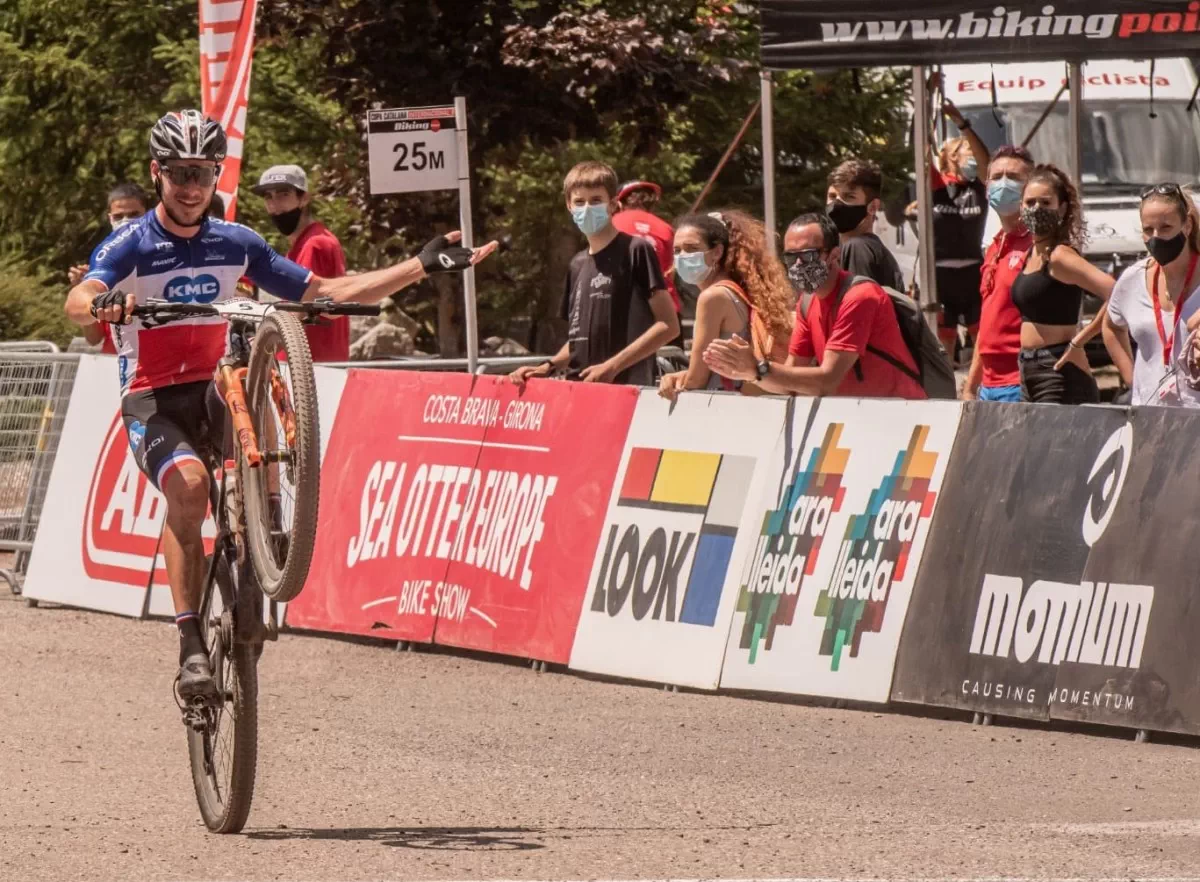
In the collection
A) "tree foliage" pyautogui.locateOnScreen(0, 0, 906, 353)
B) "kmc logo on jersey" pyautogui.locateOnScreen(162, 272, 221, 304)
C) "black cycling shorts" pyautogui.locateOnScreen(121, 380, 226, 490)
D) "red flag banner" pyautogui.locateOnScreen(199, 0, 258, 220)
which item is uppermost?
"tree foliage" pyautogui.locateOnScreen(0, 0, 906, 353)

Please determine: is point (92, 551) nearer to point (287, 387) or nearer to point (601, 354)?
point (601, 354)

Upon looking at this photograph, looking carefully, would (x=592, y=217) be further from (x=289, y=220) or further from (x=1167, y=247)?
(x=1167, y=247)

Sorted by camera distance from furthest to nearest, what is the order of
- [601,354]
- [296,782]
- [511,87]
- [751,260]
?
[511,87] < [601,354] < [751,260] < [296,782]

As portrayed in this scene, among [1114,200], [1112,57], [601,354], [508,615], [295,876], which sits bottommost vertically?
[295,876]

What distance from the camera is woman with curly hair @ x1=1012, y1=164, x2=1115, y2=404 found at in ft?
36.0

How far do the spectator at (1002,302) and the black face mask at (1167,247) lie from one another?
3.70 ft

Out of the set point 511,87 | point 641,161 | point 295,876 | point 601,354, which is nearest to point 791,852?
point 295,876

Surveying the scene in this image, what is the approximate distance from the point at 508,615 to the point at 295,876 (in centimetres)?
481

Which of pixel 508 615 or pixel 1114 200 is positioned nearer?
pixel 508 615

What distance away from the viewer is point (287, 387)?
24.5 feet

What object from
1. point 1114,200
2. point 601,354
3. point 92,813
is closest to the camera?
point 92,813

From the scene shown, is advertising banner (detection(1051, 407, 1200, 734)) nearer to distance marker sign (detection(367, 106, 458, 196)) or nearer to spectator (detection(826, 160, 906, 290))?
spectator (detection(826, 160, 906, 290))

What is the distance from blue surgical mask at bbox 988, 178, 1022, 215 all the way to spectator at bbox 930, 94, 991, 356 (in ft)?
16.2

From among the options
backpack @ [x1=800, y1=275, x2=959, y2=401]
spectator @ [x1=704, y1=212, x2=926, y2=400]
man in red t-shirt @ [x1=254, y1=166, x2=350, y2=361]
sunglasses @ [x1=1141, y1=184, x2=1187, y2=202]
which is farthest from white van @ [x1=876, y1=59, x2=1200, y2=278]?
sunglasses @ [x1=1141, y1=184, x2=1187, y2=202]
